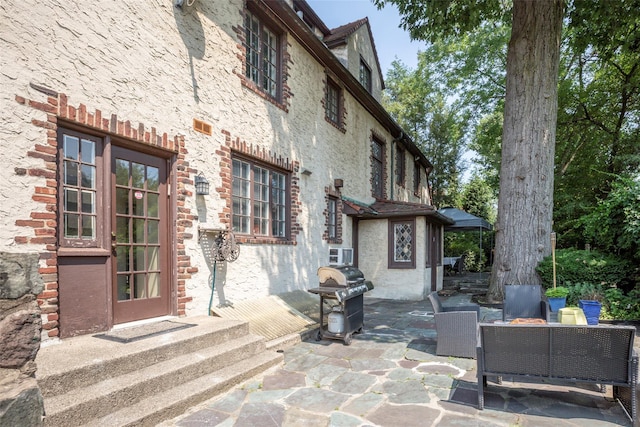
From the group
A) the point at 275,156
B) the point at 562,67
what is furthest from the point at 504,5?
the point at 275,156

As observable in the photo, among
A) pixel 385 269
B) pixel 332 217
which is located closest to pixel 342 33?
pixel 332 217

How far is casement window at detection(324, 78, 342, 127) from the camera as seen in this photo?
9363mm

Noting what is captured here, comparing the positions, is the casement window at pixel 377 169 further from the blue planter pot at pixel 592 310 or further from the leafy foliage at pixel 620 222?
the blue planter pot at pixel 592 310

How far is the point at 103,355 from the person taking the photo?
129 inches

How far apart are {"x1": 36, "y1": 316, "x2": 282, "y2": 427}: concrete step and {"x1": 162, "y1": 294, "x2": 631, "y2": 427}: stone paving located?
0.18m

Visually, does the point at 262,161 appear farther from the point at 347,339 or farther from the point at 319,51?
the point at 347,339

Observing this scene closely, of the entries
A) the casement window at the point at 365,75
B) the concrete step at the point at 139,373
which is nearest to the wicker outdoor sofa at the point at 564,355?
the concrete step at the point at 139,373

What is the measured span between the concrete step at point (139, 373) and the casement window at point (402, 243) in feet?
20.4

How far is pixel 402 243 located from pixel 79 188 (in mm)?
7905

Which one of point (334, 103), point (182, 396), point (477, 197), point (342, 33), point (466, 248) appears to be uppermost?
point (342, 33)

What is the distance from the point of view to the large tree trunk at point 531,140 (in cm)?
791

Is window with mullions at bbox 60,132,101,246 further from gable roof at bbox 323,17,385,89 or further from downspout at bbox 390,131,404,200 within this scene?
downspout at bbox 390,131,404,200

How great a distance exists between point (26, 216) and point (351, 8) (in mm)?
12112

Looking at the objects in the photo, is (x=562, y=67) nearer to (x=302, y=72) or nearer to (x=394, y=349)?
(x=302, y=72)
